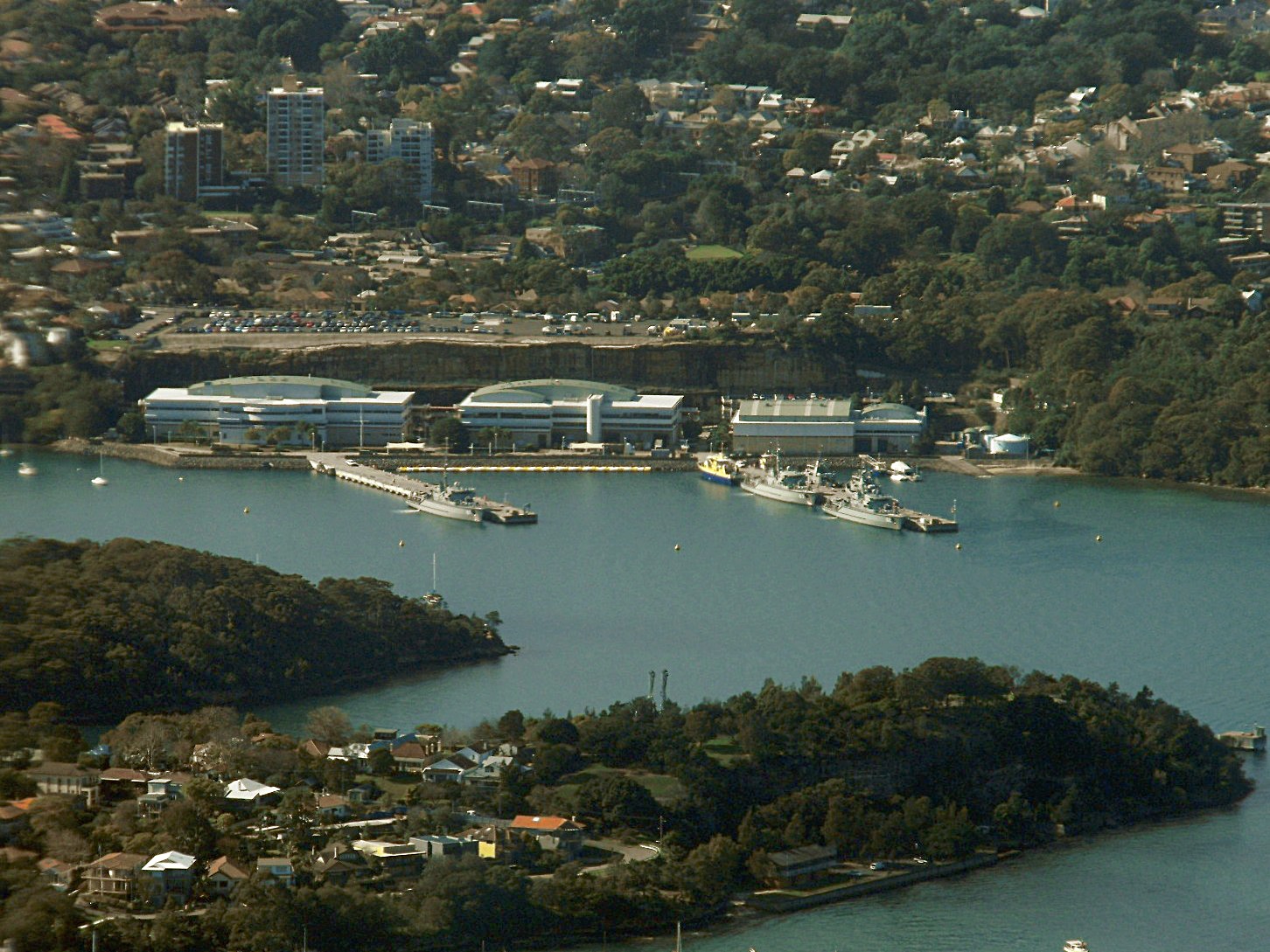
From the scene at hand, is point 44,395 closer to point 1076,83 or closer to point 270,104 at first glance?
point 270,104

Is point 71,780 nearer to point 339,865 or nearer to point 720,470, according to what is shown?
point 339,865

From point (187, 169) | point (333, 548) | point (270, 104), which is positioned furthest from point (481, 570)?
point (270, 104)

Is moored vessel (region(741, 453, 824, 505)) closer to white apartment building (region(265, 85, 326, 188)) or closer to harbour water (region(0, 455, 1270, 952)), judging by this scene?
harbour water (region(0, 455, 1270, 952))

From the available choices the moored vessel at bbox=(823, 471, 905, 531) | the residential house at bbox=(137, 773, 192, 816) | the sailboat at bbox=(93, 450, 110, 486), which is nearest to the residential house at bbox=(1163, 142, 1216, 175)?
the moored vessel at bbox=(823, 471, 905, 531)

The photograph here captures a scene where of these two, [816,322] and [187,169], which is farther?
[187,169]

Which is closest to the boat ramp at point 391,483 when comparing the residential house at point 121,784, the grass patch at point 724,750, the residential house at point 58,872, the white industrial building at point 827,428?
the white industrial building at point 827,428

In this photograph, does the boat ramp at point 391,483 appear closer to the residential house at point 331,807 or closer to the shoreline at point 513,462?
the shoreline at point 513,462

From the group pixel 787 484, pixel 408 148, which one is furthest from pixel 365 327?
pixel 408 148

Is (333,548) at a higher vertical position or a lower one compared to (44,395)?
lower
